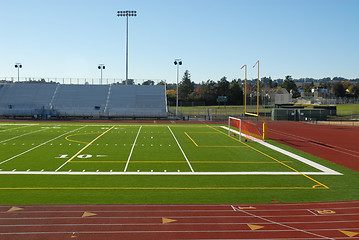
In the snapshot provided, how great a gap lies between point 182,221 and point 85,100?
5188 cm

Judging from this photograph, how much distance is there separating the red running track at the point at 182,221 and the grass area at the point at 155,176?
662mm

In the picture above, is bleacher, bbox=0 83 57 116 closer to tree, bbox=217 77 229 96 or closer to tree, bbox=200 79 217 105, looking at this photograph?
tree, bbox=200 79 217 105

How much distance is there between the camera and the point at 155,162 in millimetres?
16266

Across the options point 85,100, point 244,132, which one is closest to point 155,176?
point 244,132

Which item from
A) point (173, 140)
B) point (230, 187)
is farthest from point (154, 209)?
point (173, 140)

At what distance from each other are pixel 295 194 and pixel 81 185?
7639 mm

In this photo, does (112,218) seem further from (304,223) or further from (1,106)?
(1,106)

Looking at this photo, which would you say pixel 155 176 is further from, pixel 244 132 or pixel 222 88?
pixel 222 88

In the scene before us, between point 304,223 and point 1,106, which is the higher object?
point 1,106

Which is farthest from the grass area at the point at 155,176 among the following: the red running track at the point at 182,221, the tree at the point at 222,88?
the tree at the point at 222,88

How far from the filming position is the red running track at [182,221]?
7930mm

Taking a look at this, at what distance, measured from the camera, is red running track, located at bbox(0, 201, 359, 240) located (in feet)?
26.0

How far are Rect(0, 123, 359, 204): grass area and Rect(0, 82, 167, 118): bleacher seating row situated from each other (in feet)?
95.2

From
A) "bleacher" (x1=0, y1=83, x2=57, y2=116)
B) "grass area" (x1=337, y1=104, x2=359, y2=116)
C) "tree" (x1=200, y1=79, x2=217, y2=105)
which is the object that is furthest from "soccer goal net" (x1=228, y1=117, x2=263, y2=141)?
"tree" (x1=200, y1=79, x2=217, y2=105)
